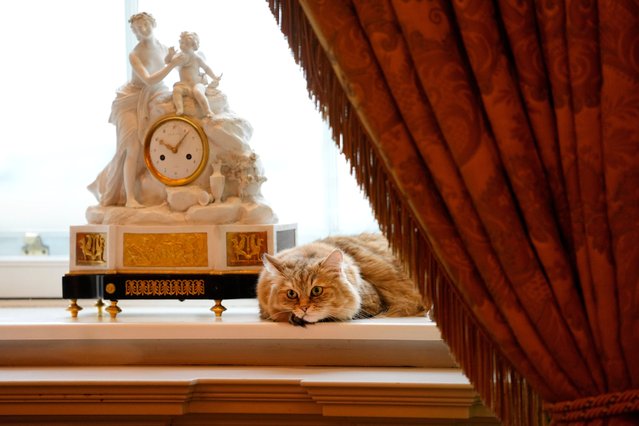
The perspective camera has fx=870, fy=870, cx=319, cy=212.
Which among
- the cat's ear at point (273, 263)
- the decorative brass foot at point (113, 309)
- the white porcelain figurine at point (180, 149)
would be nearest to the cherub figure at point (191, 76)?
the white porcelain figurine at point (180, 149)

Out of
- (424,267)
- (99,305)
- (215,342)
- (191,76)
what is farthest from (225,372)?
(424,267)

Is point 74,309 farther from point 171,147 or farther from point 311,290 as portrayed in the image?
point 311,290

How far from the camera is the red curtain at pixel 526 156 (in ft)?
4.01

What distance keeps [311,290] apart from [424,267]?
0.71 m

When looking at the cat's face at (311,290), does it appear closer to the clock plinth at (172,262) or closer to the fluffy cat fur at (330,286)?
the fluffy cat fur at (330,286)

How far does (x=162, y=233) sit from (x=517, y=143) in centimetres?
116

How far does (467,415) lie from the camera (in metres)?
1.87

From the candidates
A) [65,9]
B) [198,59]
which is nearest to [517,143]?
[198,59]

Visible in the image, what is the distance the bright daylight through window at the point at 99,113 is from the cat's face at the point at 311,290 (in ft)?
1.60

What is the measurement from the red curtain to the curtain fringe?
0.15 feet

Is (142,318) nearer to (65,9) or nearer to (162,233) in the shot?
(162,233)

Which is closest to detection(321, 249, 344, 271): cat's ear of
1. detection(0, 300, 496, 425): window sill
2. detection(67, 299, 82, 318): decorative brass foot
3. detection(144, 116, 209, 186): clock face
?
detection(0, 300, 496, 425): window sill

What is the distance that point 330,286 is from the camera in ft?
6.62

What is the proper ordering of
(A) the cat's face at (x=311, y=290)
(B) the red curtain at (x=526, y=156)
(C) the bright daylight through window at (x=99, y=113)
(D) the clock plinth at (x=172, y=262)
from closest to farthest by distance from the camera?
(B) the red curtain at (x=526, y=156) < (A) the cat's face at (x=311, y=290) < (D) the clock plinth at (x=172, y=262) < (C) the bright daylight through window at (x=99, y=113)
